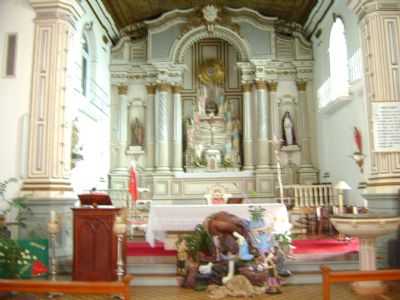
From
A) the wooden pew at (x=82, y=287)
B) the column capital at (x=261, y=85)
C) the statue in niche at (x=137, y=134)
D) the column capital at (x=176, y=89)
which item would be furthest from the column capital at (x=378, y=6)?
the statue in niche at (x=137, y=134)

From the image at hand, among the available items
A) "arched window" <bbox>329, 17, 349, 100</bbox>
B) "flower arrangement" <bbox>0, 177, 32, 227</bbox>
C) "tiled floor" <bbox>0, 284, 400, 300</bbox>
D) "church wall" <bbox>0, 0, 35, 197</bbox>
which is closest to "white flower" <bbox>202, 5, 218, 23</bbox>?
"arched window" <bbox>329, 17, 349, 100</bbox>

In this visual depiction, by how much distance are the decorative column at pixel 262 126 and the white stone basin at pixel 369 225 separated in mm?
6976

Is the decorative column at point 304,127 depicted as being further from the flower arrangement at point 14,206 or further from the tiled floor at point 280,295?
the flower arrangement at point 14,206

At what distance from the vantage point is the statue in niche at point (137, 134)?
41.0 feet

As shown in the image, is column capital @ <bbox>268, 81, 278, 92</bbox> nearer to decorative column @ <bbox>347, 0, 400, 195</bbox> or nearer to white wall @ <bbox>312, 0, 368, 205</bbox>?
white wall @ <bbox>312, 0, 368, 205</bbox>

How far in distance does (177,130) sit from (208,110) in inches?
49.4

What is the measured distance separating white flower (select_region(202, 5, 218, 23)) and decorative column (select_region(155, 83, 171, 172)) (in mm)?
2343

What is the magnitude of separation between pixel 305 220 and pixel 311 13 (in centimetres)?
600

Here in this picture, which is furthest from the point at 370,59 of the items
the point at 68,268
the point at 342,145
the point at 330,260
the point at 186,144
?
the point at 186,144

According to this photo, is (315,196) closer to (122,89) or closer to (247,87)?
(247,87)

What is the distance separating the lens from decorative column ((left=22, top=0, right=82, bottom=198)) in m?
6.44

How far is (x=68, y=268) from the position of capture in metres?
6.03

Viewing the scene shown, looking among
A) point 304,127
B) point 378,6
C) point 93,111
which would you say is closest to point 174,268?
point 378,6

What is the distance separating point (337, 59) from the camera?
10492mm
